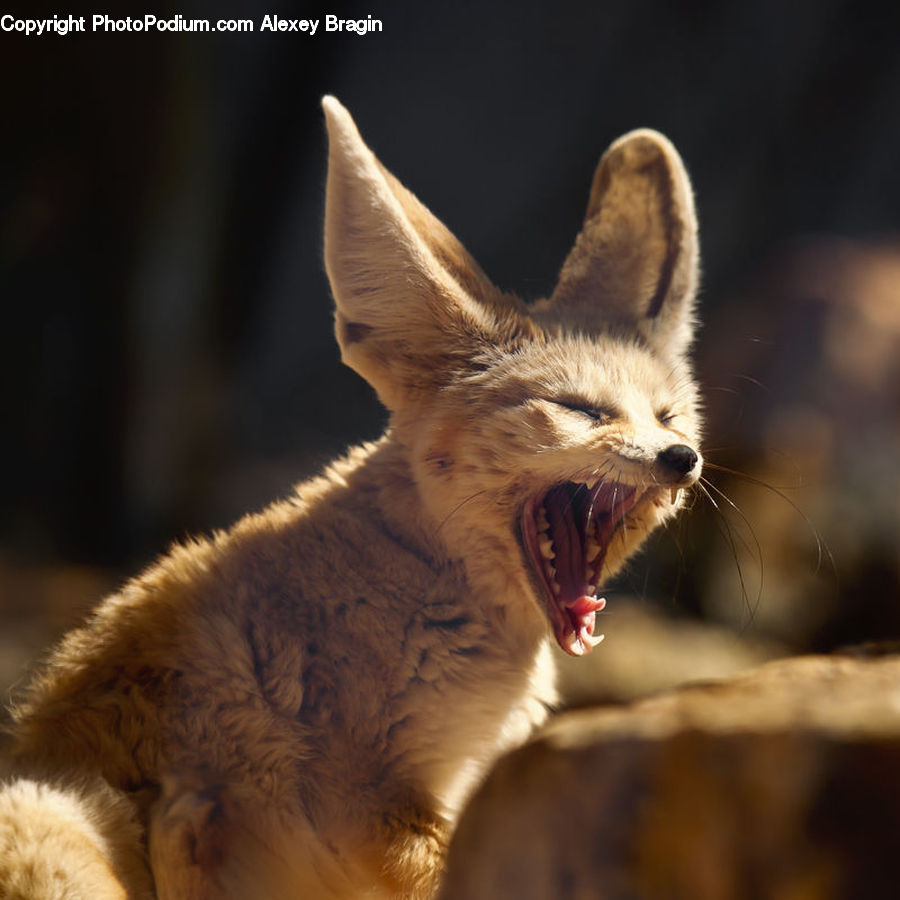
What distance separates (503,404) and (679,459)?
37cm

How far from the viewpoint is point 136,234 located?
2.56 meters

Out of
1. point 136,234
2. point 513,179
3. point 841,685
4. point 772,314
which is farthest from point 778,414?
point 841,685


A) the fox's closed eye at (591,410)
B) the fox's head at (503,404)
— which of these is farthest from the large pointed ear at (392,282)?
the fox's closed eye at (591,410)

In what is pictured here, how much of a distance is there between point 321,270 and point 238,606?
33.6 inches

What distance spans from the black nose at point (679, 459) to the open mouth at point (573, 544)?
0.14 metres

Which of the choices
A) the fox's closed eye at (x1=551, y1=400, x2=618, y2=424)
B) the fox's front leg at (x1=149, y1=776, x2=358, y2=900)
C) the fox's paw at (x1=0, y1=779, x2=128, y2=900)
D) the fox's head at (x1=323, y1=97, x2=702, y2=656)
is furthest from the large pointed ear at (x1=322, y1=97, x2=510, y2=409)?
the fox's paw at (x1=0, y1=779, x2=128, y2=900)

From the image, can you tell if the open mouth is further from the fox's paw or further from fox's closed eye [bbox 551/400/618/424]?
the fox's paw

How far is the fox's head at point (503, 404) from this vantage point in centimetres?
186

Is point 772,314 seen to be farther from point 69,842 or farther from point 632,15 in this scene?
point 69,842

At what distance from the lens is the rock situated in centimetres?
93

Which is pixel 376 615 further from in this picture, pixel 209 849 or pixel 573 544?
pixel 209 849

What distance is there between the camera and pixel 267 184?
7.85 ft

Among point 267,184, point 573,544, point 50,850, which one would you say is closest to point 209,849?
point 50,850

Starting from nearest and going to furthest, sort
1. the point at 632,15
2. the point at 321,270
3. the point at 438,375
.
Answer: the point at 438,375 < the point at 321,270 < the point at 632,15
